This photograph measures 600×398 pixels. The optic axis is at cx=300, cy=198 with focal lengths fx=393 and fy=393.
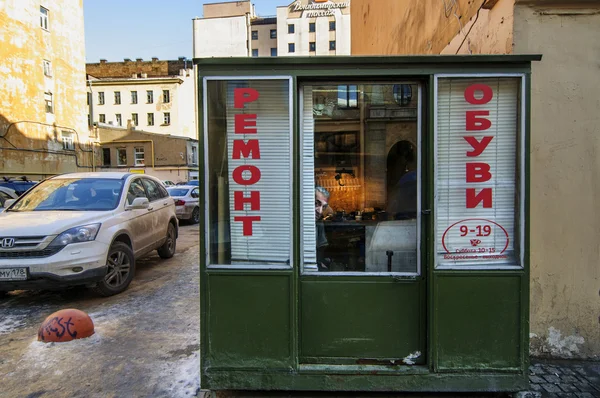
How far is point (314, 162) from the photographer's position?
10.6 ft

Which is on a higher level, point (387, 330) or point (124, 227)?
point (124, 227)

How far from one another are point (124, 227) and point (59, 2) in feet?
93.3

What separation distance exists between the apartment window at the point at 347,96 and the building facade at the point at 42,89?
25018mm

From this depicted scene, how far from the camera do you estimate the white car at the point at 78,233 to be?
4812 millimetres

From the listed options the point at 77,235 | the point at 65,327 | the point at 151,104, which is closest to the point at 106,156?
the point at 151,104

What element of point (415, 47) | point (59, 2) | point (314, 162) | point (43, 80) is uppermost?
point (59, 2)

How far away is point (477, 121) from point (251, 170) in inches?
69.5

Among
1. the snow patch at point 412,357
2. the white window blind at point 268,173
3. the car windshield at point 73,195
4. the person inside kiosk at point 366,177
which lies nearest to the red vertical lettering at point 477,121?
the person inside kiosk at point 366,177

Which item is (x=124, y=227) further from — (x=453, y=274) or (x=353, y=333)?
(x=453, y=274)

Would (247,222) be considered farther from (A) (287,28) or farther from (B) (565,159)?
(A) (287,28)

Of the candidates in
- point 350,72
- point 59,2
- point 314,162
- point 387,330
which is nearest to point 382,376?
point 387,330

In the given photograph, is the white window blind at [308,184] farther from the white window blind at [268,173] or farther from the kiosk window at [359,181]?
the white window blind at [268,173]

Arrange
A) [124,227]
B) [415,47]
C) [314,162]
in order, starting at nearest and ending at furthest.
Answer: [314,162], [124,227], [415,47]

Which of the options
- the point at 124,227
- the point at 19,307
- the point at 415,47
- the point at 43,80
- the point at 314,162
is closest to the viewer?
the point at 314,162
